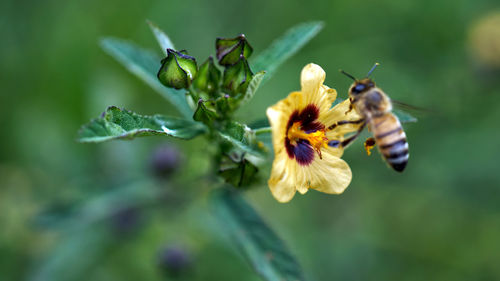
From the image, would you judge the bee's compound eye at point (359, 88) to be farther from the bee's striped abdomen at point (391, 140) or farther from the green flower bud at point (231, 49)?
the green flower bud at point (231, 49)

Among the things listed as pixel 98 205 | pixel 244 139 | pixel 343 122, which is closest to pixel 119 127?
pixel 244 139

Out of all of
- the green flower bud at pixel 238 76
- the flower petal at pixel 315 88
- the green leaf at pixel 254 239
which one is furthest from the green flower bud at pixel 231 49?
the green leaf at pixel 254 239

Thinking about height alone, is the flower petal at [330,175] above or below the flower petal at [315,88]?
A: below

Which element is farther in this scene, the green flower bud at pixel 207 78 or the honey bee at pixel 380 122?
the green flower bud at pixel 207 78

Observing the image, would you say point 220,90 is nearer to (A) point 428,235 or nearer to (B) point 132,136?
(B) point 132,136

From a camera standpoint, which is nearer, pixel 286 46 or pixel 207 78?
pixel 207 78

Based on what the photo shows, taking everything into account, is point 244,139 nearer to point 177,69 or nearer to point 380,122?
point 177,69

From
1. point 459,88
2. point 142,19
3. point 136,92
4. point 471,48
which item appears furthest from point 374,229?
point 142,19

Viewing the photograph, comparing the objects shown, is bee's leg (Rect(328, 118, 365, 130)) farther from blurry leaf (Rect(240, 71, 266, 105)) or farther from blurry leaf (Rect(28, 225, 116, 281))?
blurry leaf (Rect(28, 225, 116, 281))
